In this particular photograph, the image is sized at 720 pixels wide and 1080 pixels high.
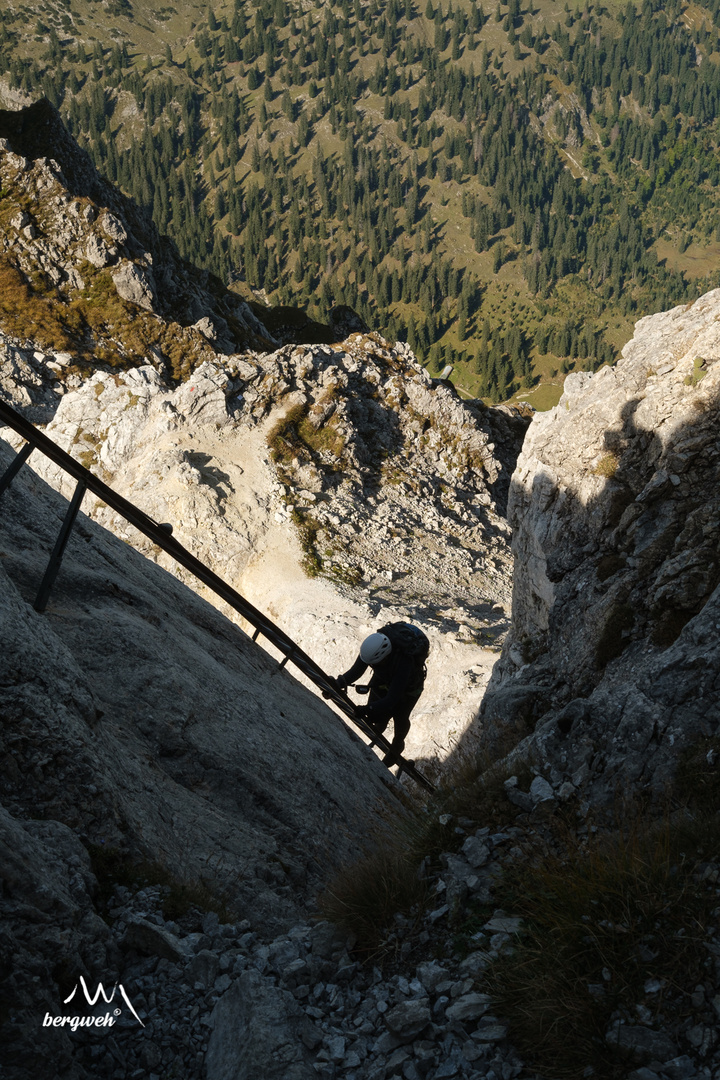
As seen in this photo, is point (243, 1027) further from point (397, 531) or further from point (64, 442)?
point (64, 442)

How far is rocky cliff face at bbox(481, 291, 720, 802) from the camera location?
8258 millimetres

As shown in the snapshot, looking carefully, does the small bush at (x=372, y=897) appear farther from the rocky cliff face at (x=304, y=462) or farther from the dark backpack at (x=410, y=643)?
the rocky cliff face at (x=304, y=462)

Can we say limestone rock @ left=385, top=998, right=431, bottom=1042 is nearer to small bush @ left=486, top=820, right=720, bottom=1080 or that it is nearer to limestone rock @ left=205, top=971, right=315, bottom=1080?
small bush @ left=486, top=820, right=720, bottom=1080

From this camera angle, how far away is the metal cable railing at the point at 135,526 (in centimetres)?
827

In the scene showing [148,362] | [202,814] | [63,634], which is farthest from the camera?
[148,362]

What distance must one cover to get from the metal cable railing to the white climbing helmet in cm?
109

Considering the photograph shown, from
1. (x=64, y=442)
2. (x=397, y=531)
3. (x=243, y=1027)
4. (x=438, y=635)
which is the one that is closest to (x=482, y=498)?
(x=397, y=531)

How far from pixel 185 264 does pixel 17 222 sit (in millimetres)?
23156

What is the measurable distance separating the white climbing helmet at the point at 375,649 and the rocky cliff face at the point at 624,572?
2357 millimetres

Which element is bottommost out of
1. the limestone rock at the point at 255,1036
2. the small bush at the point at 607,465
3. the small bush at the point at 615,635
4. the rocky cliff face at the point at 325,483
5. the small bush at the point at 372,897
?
the limestone rock at the point at 255,1036

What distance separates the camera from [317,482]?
146 ft

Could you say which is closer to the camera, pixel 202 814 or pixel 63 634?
pixel 202 814

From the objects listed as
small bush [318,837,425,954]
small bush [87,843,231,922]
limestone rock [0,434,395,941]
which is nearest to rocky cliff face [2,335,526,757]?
limestone rock [0,434,395,941]

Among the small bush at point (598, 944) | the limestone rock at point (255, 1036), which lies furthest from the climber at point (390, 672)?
the limestone rock at point (255, 1036)
